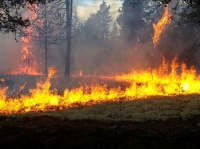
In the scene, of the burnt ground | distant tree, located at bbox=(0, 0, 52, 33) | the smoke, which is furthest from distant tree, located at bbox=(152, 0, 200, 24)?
the smoke

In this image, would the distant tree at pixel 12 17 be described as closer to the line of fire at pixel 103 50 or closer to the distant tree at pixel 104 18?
the line of fire at pixel 103 50

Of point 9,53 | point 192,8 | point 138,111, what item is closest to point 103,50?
point 9,53

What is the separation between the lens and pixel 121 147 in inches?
265

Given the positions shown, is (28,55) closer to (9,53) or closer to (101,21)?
(9,53)

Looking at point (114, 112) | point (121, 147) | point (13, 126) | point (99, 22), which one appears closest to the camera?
point (121, 147)

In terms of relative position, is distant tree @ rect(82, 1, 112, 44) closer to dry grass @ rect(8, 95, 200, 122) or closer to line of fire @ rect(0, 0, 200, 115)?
line of fire @ rect(0, 0, 200, 115)

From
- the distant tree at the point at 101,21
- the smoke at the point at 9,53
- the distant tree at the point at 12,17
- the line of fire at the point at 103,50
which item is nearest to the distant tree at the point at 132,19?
the line of fire at the point at 103,50

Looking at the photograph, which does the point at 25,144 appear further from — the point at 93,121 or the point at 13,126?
the point at 93,121

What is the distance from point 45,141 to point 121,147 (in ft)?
5.99

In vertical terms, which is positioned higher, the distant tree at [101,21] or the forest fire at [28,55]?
the distant tree at [101,21]

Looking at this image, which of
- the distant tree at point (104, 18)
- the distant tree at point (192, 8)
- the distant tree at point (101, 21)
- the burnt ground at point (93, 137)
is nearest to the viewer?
the burnt ground at point (93, 137)

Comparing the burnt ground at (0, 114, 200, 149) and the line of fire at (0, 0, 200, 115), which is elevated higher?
the line of fire at (0, 0, 200, 115)

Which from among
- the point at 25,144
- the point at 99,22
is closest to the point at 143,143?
the point at 25,144

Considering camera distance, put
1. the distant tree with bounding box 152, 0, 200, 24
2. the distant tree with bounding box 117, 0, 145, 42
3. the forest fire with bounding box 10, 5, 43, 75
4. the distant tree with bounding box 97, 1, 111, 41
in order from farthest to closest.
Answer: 1. the distant tree with bounding box 97, 1, 111, 41
2. the distant tree with bounding box 117, 0, 145, 42
3. the forest fire with bounding box 10, 5, 43, 75
4. the distant tree with bounding box 152, 0, 200, 24
